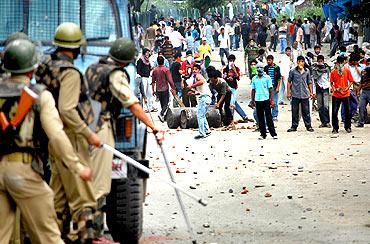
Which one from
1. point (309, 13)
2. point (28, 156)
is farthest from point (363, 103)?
point (309, 13)

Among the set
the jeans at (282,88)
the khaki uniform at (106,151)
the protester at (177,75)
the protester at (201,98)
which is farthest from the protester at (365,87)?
the khaki uniform at (106,151)

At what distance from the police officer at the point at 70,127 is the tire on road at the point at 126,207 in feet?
3.97

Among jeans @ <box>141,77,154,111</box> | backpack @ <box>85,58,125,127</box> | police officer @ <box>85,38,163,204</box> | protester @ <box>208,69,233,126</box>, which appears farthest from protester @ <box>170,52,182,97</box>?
backpack @ <box>85,58,125,127</box>

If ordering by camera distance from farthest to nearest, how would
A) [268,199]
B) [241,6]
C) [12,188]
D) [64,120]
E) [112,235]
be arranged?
[241,6] → [268,199] → [112,235] → [64,120] → [12,188]

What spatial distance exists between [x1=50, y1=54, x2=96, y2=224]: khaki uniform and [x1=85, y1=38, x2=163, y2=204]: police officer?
18 cm

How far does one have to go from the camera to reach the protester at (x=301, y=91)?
79.5ft

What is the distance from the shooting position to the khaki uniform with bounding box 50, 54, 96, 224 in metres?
9.54

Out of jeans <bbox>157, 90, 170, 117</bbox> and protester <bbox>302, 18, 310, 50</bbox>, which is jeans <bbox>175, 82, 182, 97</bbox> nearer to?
jeans <bbox>157, 90, 170, 117</bbox>

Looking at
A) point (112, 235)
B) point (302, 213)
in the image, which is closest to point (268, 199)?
point (302, 213)

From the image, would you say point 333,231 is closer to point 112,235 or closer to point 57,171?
point 112,235

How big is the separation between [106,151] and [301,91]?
1461 centimetres

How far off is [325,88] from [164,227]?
1303cm

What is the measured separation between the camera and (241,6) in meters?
76.9

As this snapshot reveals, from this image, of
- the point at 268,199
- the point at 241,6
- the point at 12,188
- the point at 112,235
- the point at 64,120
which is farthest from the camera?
the point at 241,6
